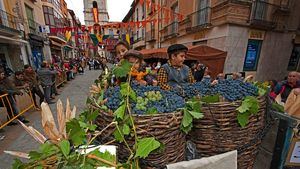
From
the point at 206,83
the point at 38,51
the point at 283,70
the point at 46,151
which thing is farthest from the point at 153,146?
the point at 38,51

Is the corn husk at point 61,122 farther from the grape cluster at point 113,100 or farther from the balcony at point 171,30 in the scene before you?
the balcony at point 171,30

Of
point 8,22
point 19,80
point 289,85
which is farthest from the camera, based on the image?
point 8,22

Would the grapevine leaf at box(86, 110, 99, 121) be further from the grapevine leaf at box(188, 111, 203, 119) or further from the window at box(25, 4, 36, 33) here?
the window at box(25, 4, 36, 33)

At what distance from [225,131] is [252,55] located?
28.5 ft

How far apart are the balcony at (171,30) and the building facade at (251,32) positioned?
6.14 feet

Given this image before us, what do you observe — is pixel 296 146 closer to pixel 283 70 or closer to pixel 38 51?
pixel 283 70

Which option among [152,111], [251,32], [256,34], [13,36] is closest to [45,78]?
[152,111]

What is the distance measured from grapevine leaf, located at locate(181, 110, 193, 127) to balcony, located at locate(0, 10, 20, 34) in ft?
44.0

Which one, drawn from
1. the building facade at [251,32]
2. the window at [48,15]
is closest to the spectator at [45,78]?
the building facade at [251,32]

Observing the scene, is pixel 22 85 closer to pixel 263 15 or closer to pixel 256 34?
pixel 256 34

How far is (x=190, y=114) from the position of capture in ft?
2.60

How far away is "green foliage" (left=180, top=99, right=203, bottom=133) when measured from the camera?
0.78 meters

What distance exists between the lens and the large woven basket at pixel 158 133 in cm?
72

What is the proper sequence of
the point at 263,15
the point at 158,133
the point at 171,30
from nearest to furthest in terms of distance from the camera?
the point at 158,133 < the point at 263,15 < the point at 171,30
